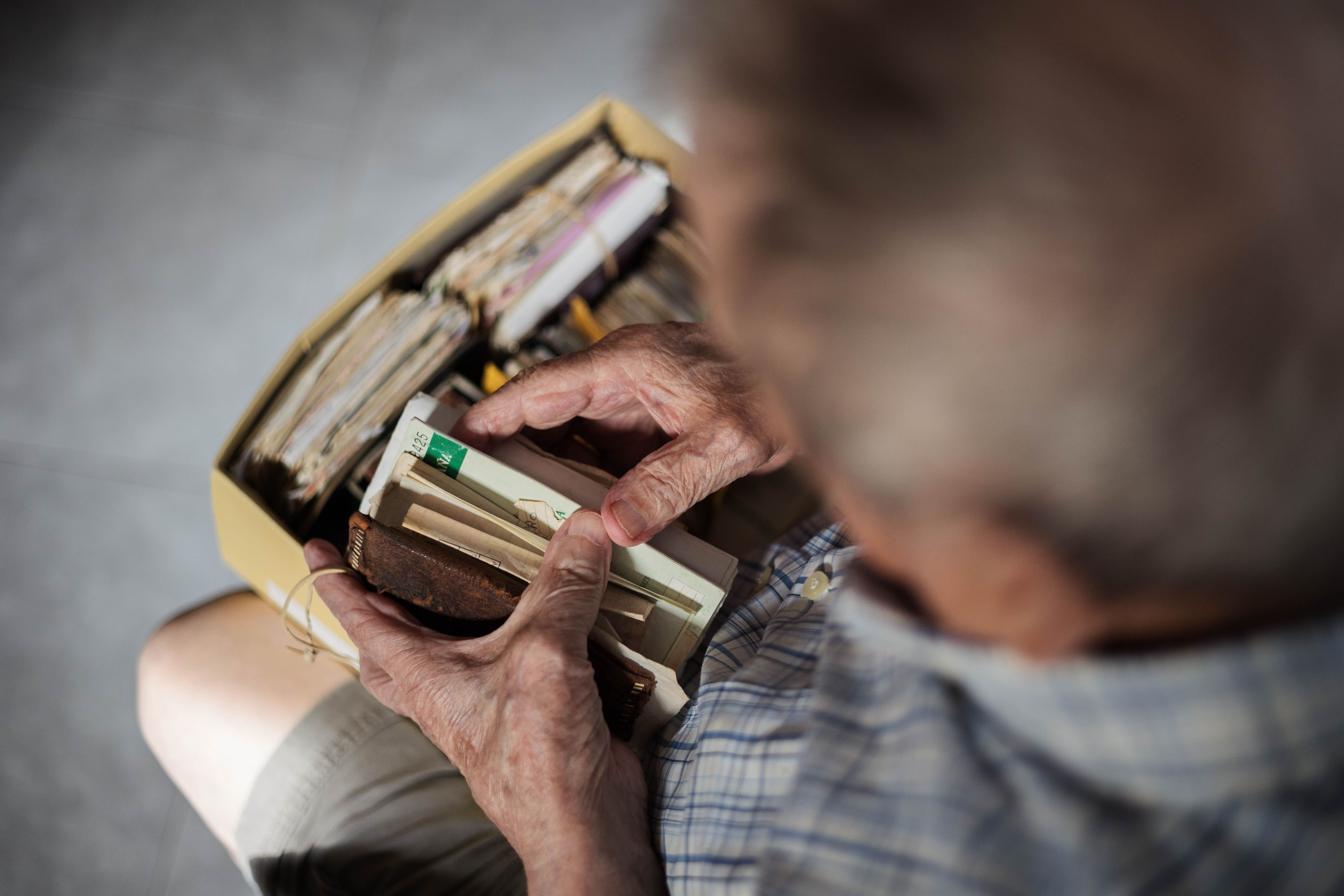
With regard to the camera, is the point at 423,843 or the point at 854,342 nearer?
the point at 854,342

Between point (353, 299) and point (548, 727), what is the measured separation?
25.3 inches

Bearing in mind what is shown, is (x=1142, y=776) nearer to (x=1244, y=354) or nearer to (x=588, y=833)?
(x=1244, y=354)

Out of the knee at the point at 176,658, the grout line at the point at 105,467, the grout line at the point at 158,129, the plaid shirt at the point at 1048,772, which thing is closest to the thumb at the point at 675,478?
the plaid shirt at the point at 1048,772

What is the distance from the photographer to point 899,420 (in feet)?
1.11

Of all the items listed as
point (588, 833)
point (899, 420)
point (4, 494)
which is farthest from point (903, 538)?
point (4, 494)

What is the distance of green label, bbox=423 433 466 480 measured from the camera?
28.6 inches

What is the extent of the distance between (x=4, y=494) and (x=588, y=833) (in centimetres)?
134

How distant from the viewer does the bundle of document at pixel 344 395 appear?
3.06 ft

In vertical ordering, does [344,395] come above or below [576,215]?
below

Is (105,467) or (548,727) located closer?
(548,727)

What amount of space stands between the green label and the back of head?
460 mm

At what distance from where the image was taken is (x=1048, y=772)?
42cm

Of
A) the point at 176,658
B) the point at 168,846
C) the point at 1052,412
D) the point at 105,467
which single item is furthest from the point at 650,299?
the point at 168,846

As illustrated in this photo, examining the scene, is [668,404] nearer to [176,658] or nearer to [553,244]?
[553,244]
